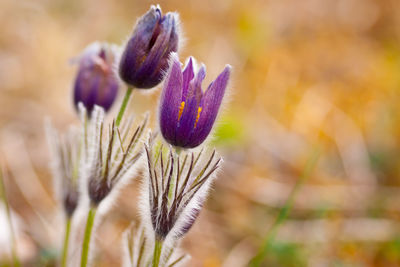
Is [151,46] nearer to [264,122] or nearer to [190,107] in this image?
[190,107]

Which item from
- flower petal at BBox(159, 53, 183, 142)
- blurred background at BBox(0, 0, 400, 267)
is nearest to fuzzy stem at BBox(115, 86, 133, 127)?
flower petal at BBox(159, 53, 183, 142)

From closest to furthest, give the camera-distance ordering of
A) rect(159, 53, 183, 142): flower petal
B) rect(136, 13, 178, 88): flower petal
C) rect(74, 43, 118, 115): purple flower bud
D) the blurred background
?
rect(159, 53, 183, 142): flower petal → rect(136, 13, 178, 88): flower petal → rect(74, 43, 118, 115): purple flower bud → the blurred background

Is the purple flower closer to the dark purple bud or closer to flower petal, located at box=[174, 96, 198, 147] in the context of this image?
flower petal, located at box=[174, 96, 198, 147]

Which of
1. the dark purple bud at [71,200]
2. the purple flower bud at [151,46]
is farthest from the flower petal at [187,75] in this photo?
the dark purple bud at [71,200]

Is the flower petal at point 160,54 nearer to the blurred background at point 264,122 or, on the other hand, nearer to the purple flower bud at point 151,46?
the purple flower bud at point 151,46

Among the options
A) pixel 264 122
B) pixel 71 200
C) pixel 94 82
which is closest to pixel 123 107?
pixel 94 82

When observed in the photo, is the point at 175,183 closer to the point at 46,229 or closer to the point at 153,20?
the point at 153,20
